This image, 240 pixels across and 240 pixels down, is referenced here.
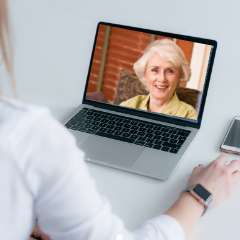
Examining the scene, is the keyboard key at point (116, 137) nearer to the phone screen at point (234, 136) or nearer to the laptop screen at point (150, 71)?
the laptop screen at point (150, 71)

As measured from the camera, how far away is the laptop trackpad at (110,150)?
0.71m

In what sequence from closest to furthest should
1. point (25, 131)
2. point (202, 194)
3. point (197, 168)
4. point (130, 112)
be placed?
point (25, 131), point (202, 194), point (197, 168), point (130, 112)

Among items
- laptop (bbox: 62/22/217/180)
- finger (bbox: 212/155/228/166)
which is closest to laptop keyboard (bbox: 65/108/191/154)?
laptop (bbox: 62/22/217/180)

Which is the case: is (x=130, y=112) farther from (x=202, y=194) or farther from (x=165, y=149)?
(x=202, y=194)

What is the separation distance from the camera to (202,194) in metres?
0.57

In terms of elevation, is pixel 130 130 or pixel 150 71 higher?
pixel 150 71

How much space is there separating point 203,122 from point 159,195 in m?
0.31

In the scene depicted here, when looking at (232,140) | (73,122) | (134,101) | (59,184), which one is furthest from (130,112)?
(59,184)

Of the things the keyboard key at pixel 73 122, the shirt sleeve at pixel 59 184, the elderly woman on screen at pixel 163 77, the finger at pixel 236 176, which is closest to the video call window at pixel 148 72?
the elderly woman on screen at pixel 163 77

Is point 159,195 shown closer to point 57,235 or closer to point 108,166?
point 108,166

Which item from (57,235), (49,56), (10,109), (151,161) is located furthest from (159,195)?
(49,56)

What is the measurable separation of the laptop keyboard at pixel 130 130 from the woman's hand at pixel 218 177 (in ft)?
0.36

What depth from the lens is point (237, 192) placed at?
2.08 feet

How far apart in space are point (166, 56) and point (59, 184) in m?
0.61
